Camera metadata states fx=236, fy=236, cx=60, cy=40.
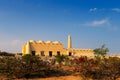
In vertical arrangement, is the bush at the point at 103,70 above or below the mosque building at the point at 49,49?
below

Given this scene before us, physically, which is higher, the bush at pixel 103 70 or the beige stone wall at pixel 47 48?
the beige stone wall at pixel 47 48

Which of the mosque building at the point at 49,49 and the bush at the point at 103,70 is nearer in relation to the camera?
the bush at the point at 103,70

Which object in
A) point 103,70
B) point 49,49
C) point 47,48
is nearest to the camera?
point 103,70

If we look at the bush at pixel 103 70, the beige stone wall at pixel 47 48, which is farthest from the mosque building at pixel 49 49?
the bush at pixel 103 70

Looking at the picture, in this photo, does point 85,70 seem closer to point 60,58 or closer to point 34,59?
point 34,59

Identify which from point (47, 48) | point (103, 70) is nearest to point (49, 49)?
point (47, 48)

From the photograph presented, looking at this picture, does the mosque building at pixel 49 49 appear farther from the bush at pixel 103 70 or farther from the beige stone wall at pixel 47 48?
the bush at pixel 103 70

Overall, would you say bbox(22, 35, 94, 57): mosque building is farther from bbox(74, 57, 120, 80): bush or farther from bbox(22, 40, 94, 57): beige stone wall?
bbox(74, 57, 120, 80): bush

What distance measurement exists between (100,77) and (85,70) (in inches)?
57.9

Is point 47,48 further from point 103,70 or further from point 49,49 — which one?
point 103,70

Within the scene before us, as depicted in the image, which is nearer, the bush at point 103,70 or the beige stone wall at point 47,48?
the bush at point 103,70

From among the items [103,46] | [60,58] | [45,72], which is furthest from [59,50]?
[45,72]

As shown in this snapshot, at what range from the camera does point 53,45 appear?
5728cm

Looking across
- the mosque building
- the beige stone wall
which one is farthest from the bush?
the beige stone wall
